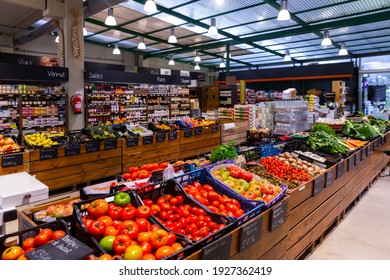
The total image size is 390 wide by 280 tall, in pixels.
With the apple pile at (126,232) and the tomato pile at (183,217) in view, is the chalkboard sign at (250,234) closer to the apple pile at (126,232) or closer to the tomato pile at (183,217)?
the tomato pile at (183,217)

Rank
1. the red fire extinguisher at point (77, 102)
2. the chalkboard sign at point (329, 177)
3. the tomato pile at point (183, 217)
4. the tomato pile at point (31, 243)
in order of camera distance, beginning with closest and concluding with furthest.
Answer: the tomato pile at point (31, 243)
the tomato pile at point (183, 217)
the chalkboard sign at point (329, 177)
the red fire extinguisher at point (77, 102)

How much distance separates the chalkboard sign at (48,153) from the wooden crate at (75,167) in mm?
51

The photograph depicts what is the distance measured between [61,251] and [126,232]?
0.40 meters

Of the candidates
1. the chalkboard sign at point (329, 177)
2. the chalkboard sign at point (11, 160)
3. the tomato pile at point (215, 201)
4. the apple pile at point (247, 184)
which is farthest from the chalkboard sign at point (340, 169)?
the chalkboard sign at point (11, 160)

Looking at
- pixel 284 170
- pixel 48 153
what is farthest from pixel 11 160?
pixel 284 170

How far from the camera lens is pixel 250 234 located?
2135 millimetres

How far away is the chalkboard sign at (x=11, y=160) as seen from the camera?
4.49 metres

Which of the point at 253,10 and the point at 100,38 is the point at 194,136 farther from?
the point at 100,38

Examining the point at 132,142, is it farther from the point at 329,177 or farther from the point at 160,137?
the point at 329,177

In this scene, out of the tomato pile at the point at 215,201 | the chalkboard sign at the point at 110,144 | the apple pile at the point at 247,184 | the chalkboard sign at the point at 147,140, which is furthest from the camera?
the chalkboard sign at the point at 147,140

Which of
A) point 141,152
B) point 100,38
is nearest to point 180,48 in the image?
point 100,38

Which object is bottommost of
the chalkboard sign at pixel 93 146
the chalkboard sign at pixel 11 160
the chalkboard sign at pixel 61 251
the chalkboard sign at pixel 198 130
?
the chalkboard sign at pixel 61 251

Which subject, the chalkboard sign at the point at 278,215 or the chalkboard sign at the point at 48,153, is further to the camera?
the chalkboard sign at the point at 48,153
